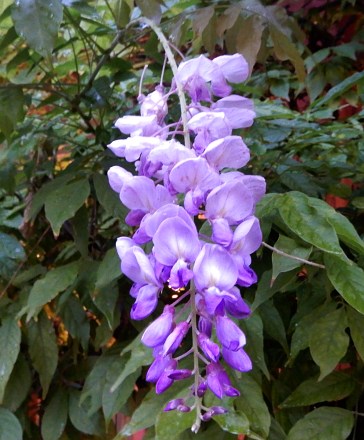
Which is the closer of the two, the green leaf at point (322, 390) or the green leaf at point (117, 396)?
the green leaf at point (322, 390)

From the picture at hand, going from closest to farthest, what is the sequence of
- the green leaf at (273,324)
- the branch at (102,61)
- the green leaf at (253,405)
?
the green leaf at (253,405)
the green leaf at (273,324)
the branch at (102,61)

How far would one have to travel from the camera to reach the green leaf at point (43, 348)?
107 cm

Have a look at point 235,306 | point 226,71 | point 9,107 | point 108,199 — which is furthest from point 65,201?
point 235,306

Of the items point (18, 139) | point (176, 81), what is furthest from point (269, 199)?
point (18, 139)

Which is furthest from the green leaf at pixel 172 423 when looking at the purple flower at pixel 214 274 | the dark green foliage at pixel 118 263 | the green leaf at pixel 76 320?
the green leaf at pixel 76 320

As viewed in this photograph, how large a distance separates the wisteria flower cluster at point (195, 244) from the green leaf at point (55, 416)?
2.04 ft

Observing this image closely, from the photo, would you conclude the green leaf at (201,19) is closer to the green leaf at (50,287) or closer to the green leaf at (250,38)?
the green leaf at (250,38)

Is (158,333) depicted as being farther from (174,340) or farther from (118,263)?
(118,263)

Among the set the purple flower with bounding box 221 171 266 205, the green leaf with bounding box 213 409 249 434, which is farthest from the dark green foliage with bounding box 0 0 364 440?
the purple flower with bounding box 221 171 266 205

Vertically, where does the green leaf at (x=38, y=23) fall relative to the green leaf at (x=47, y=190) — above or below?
above

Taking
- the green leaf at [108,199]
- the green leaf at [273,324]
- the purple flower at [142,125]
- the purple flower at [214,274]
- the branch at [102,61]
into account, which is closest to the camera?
the purple flower at [214,274]

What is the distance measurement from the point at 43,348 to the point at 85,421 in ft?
0.50

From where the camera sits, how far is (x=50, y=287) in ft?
3.20

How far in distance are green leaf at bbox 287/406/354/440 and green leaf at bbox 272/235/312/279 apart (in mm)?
221
